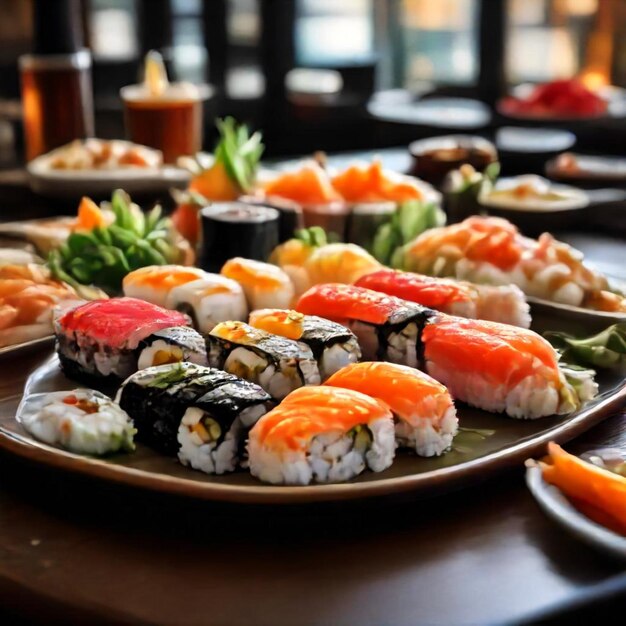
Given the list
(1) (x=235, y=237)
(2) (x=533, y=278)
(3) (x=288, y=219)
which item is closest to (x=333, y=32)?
(3) (x=288, y=219)

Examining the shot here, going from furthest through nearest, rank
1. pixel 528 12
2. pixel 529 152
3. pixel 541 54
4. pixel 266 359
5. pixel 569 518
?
pixel 541 54 → pixel 528 12 → pixel 529 152 → pixel 266 359 → pixel 569 518

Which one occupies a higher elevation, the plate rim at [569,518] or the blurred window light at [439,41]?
the blurred window light at [439,41]

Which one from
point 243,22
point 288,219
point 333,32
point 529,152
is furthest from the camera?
point 333,32

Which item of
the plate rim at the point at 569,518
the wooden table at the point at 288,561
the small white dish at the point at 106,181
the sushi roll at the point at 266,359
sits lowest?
the wooden table at the point at 288,561

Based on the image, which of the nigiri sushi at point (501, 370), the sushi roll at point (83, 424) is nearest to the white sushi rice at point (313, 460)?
the sushi roll at point (83, 424)

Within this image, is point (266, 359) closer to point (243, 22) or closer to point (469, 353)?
point (469, 353)

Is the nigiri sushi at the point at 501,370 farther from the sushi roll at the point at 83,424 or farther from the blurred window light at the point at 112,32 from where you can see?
the blurred window light at the point at 112,32

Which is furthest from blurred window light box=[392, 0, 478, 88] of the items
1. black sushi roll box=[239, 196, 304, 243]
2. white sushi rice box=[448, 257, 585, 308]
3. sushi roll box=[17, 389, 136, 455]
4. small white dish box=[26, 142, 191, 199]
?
sushi roll box=[17, 389, 136, 455]
